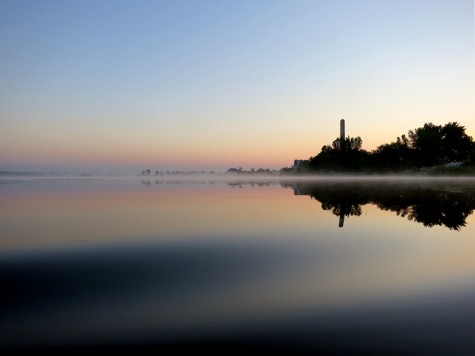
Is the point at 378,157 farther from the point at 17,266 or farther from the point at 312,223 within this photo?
the point at 17,266

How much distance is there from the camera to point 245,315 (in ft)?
22.6

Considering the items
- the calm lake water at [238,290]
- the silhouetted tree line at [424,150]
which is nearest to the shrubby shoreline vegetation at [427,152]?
the silhouetted tree line at [424,150]

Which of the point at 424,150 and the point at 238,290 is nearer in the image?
the point at 238,290

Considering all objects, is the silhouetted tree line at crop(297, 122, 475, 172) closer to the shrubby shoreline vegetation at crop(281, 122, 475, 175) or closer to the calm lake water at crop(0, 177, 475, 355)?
the shrubby shoreline vegetation at crop(281, 122, 475, 175)

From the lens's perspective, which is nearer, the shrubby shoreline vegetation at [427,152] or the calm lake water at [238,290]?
the calm lake water at [238,290]

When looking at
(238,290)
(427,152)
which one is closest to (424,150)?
(427,152)

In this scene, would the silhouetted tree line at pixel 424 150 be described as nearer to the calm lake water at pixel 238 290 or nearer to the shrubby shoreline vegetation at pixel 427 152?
the shrubby shoreline vegetation at pixel 427 152

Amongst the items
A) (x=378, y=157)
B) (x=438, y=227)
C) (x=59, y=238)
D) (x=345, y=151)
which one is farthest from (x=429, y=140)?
(x=59, y=238)

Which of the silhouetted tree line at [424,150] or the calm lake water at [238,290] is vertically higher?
the silhouetted tree line at [424,150]

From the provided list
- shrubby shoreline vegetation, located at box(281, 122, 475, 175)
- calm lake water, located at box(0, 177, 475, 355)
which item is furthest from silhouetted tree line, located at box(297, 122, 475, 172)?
calm lake water, located at box(0, 177, 475, 355)

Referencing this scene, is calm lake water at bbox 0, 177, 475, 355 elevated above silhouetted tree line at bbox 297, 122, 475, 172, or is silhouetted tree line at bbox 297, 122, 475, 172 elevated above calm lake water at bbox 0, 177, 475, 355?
silhouetted tree line at bbox 297, 122, 475, 172

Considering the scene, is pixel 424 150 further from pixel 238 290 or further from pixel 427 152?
pixel 238 290

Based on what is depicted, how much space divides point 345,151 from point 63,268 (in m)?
192

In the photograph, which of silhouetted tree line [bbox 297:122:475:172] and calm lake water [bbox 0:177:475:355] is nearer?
calm lake water [bbox 0:177:475:355]
